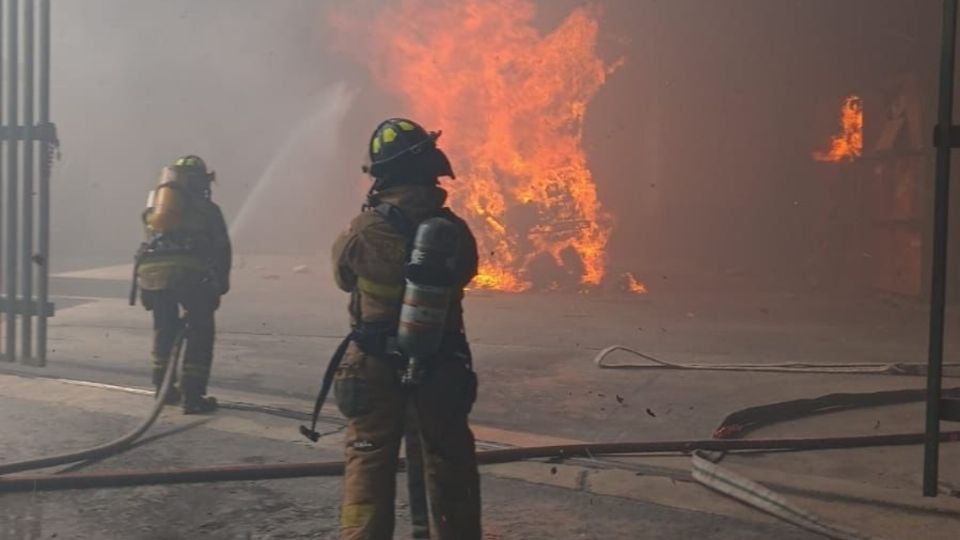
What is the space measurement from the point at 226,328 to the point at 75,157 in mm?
17535

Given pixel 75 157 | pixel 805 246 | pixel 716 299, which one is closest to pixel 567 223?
pixel 716 299

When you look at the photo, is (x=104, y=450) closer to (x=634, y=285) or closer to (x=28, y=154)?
(x=28, y=154)

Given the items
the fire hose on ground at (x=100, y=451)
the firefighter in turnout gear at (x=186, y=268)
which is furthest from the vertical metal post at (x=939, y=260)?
the firefighter in turnout gear at (x=186, y=268)

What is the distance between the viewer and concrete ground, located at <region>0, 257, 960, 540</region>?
371cm

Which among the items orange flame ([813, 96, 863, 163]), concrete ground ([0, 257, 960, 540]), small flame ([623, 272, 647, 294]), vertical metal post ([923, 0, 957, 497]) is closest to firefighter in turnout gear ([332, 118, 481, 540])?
concrete ground ([0, 257, 960, 540])

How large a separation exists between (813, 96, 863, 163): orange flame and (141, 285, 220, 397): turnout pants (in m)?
11.0

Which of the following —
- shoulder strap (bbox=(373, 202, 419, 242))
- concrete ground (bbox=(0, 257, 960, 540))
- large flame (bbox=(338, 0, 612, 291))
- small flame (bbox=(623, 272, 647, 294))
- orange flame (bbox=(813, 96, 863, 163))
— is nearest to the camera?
shoulder strap (bbox=(373, 202, 419, 242))

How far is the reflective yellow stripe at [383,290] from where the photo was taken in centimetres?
305

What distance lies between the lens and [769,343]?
8766 millimetres

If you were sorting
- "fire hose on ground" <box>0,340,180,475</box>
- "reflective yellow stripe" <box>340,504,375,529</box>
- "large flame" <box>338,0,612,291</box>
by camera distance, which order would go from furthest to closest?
"large flame" <box>338,0,612,291</box>
"fire hose on ground" <box>0,340,180,475</box>
"reflective yellow stripe" <box>340,504,375,529</box>

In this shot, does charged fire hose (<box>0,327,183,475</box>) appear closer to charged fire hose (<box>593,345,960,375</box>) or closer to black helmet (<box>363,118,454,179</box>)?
black helmet (<box>363,118,454,179</box>)

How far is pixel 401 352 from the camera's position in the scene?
297 cm

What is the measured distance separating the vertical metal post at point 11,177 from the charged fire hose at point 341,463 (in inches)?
129

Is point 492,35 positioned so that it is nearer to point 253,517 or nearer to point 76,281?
point 76,281
